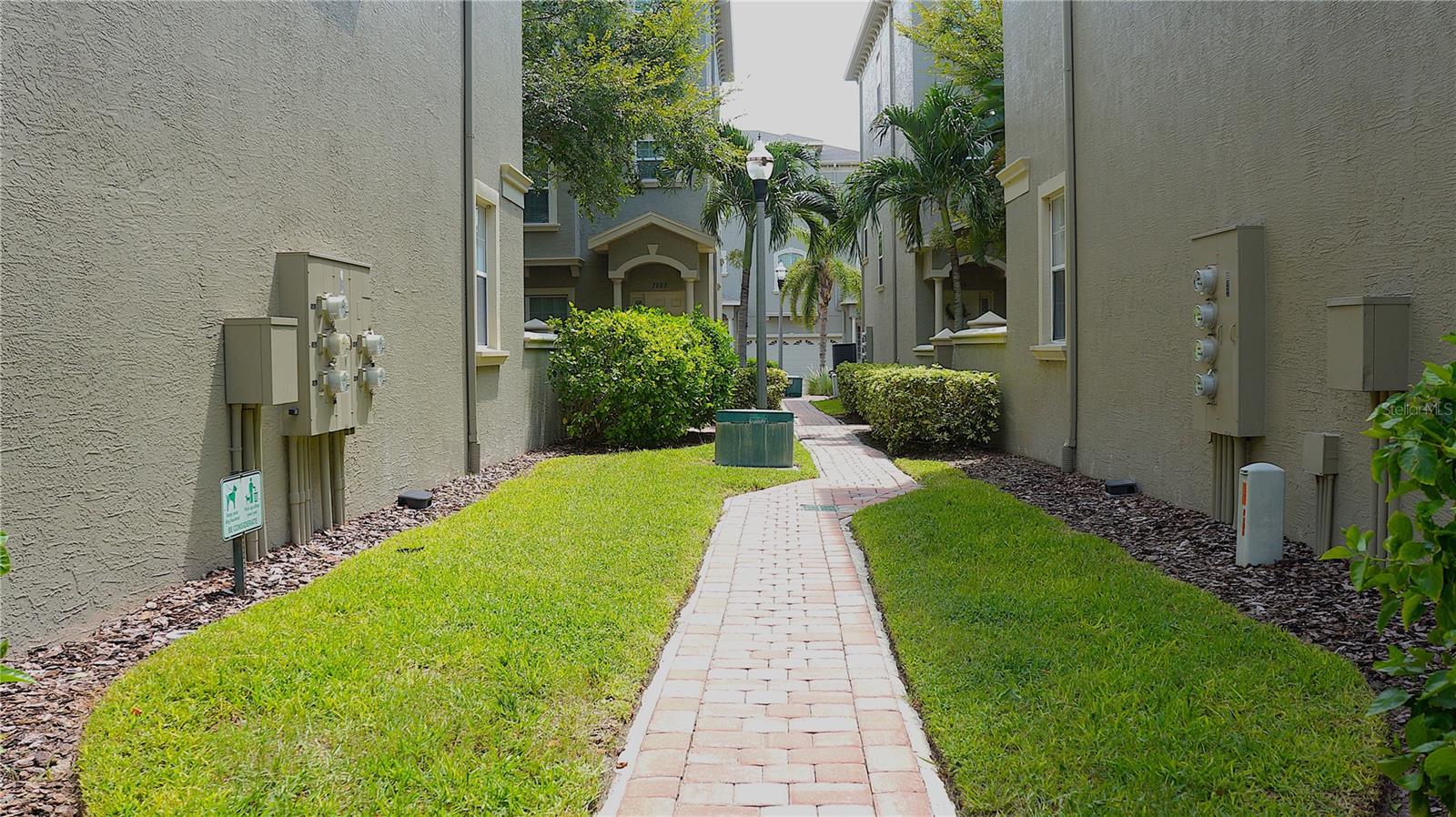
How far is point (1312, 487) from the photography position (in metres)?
6.35

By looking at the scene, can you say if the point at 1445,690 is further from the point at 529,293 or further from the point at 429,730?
the point at 529,293

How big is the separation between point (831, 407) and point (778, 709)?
21.4 m

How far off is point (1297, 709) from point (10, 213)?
5.32m

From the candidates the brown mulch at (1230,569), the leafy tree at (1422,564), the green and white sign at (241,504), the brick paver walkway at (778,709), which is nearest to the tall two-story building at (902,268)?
the brown mulch at (1230,569)

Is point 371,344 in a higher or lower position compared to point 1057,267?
lower

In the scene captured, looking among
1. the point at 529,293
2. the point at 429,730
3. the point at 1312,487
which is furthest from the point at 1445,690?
the point at 529,293

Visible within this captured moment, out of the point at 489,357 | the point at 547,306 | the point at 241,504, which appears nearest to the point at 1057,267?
the point at 489,357

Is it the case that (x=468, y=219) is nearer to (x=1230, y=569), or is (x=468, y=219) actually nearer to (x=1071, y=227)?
(x=1071, y=227)

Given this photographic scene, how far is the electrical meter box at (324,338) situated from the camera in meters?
6.55

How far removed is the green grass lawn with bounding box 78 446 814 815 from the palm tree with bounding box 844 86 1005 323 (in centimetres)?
1269

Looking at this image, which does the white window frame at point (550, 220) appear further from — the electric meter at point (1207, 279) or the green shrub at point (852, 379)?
the electric meter at point (1207, 279)

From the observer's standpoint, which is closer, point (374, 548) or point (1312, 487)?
point (1312, 487)

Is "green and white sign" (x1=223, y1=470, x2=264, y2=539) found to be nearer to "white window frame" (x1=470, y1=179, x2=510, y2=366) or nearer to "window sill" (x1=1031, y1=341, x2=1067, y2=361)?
"white window frame" (x1=470, y1=179, x2=510, y2=366)

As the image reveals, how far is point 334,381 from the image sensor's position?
6742mm
